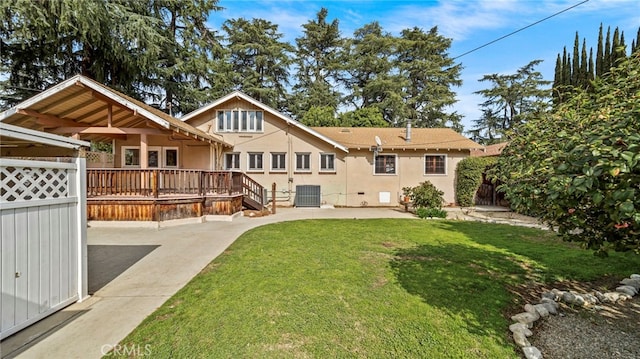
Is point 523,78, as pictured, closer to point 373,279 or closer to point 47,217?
point 373,279

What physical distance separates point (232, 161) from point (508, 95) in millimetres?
32008

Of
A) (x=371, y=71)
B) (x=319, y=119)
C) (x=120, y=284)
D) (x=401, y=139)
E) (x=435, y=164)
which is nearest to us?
(x=120, y=284)

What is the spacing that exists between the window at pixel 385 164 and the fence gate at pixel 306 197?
3.78m

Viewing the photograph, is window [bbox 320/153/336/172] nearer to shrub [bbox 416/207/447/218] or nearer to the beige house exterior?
the beige house exterior

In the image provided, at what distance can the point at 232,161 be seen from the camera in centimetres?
1568

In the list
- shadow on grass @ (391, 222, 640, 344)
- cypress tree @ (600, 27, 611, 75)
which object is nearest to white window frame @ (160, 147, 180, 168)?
shadow on grass @ (391, 222, 640, 344)

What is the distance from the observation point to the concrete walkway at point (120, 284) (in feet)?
9.82

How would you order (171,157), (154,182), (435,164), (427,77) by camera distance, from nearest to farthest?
1. (154,182)
2. (171,157)
3. (435,164)
4. (427,77)

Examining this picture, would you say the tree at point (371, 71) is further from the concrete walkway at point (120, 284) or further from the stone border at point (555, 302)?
the stone border at point (555, 302)

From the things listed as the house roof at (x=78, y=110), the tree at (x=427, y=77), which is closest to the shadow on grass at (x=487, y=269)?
the house roof at (x=78, y=110)

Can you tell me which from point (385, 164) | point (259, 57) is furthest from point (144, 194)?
point (259, 57)

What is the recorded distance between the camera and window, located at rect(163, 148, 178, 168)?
579 inches

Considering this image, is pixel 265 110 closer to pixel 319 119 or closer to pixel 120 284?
pixel 319 119

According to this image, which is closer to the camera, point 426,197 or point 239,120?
point 426,197
